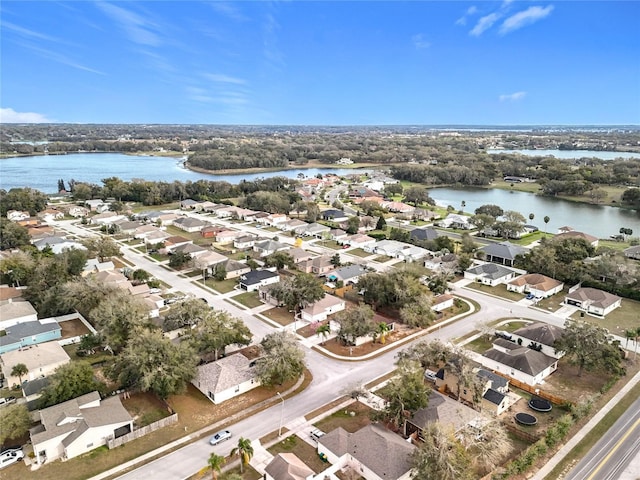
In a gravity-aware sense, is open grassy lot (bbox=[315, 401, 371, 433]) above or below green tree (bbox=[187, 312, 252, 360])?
below

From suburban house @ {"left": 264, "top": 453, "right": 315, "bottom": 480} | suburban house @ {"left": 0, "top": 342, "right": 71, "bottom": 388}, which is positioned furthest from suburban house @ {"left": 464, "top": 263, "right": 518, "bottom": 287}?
suburban house @ {"left": 0, "top": 342, "right": 71, "bottom": 388}

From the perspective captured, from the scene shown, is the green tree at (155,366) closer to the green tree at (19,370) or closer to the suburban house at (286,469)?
the green tree at (19,370)

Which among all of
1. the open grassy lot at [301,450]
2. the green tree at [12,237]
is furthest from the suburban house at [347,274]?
the green tree at [12,237]

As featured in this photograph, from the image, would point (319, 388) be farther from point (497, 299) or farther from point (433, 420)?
point (497, 299)

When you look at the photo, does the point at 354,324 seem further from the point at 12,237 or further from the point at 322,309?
the point at 12,237

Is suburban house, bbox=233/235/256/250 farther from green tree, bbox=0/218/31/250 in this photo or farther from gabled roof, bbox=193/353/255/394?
gabled roof, bbox=193/353/255/394

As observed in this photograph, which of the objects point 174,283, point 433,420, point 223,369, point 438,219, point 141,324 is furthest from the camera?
point 438,219

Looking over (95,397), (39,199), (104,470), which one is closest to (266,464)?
(104,470)
